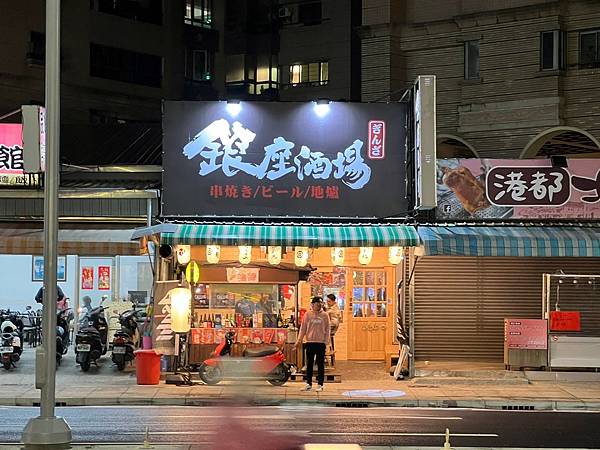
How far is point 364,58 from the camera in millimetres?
32031

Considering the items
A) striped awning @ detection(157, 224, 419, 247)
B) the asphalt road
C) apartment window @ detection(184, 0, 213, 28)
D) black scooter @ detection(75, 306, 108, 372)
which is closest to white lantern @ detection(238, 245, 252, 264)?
striped awning @ detection(157, 224, 419, 247)

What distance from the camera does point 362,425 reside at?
614 inches

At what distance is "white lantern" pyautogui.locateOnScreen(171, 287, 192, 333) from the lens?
20.8 meters

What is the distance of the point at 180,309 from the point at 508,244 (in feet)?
24.5

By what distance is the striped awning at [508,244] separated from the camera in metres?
21.2

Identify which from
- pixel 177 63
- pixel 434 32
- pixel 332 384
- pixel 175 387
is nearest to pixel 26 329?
pixel 175 387

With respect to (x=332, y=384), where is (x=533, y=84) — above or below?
above

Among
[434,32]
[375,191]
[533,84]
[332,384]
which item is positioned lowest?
[332,384]

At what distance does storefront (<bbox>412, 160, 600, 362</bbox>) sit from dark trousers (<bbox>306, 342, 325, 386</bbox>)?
3266 millimetres

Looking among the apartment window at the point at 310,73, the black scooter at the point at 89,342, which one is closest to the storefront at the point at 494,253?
the black scooter at the point at 89,342

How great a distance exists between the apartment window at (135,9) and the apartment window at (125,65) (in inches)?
63.9

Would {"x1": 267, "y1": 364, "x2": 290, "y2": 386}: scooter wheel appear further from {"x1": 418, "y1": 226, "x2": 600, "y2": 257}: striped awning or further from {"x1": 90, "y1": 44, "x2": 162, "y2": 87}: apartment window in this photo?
{"x1": 90, "y1": 44, "x2": 162, "y2": 87}: apartment window

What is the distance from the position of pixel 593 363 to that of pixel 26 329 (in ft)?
52.8

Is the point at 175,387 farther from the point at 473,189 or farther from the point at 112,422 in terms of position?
the point at 473,189
